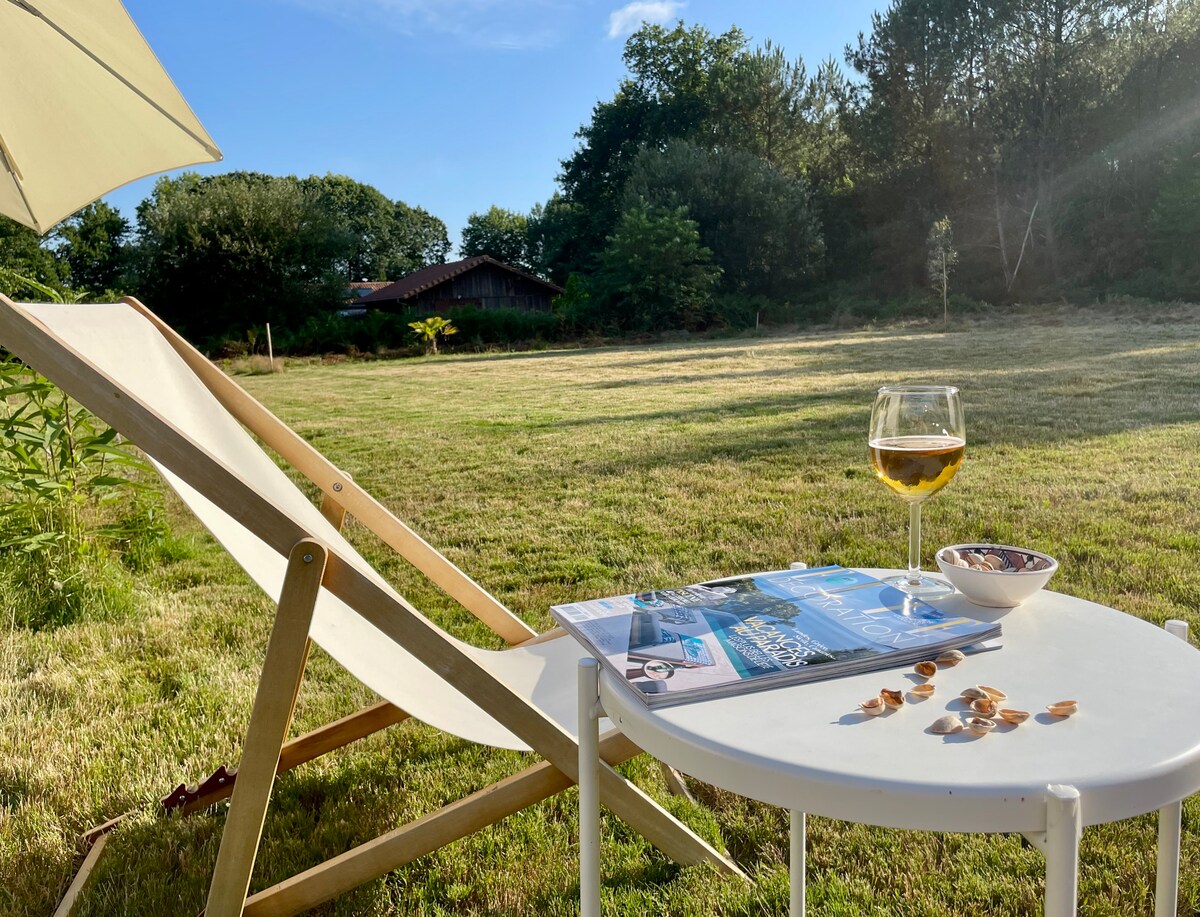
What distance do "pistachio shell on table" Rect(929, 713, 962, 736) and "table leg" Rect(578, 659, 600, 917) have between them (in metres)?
0.35

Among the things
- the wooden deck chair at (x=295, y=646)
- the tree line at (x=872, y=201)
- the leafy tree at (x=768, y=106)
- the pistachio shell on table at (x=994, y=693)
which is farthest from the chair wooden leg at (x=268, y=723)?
the leafy tree at (x=768, y=106)

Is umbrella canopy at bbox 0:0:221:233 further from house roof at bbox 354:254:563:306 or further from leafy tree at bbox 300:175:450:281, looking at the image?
leafy tree at bbox 300:175:450:281

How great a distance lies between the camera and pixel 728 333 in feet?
85.8

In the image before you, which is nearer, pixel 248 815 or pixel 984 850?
pixel 248 815

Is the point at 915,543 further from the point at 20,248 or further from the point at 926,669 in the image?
the point at 20,248

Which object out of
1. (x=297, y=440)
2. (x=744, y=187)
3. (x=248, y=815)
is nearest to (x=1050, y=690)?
(x=248, y=815)

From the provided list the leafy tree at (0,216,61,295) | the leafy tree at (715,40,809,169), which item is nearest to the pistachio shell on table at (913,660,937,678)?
the leafy tree at (0,216,61,295)

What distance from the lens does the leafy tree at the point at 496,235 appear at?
52.1 m

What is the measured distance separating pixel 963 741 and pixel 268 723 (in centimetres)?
100

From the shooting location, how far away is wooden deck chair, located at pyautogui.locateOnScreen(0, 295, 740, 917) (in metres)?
1.28

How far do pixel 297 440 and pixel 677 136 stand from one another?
3749cm

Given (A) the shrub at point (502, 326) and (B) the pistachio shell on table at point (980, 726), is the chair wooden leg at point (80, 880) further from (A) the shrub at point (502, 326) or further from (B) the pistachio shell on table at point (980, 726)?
(A) the shrub at point (502, 326)

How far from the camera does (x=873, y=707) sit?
85 cm

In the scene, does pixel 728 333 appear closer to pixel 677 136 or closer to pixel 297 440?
pixel 677 136
